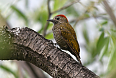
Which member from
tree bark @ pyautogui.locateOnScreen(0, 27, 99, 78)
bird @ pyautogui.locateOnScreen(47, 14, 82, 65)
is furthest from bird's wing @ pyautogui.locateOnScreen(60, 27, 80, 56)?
tree bark @ pyautogui.locateOnScreen(0, 27, 99, 78)

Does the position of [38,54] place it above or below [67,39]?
below

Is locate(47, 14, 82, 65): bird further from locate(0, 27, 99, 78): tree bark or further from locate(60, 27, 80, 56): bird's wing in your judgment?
locate(0, 27, 99, 78): tree bark

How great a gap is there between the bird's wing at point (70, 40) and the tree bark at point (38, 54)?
1.64ft

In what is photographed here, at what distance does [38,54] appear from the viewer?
5.94ft

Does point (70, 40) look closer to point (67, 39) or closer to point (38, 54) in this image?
point (67, 39)

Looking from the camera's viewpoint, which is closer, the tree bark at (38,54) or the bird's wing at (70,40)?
the tree bark at (38,54)

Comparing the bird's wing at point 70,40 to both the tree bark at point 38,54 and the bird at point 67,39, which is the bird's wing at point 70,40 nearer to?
the bird at point 67,39

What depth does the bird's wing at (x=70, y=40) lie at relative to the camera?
2.36 metres

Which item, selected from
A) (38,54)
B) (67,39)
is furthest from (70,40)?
(38,54)

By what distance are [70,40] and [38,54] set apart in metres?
0.75

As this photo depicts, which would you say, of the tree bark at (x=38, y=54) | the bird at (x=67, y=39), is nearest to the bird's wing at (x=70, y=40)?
the bird at (x=67, y=39)

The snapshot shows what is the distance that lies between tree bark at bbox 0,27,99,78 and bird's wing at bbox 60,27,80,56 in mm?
500

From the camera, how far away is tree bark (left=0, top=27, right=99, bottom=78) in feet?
5.71

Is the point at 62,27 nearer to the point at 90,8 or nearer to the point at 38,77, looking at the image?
the point at 90,8
